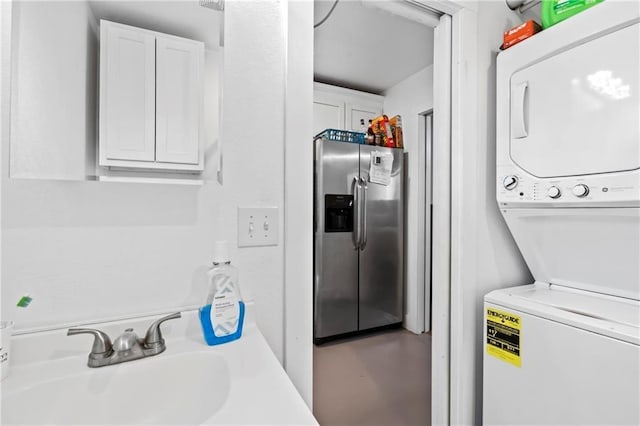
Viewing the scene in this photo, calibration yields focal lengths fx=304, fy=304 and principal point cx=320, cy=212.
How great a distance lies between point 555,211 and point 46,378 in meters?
1.51

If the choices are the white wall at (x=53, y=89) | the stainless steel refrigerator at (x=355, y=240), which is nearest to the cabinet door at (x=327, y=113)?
the stainless steel refrigerator at (x=355, y=240)

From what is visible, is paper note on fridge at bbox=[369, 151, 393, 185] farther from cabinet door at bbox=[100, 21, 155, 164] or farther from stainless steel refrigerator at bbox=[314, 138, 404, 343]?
cabinet door at bbox=[100, 21, 155, 164]

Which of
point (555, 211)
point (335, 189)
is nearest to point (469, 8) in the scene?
point (555, 211)

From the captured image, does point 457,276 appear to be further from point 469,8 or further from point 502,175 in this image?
point 469,8

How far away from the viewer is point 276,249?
36.5 inches

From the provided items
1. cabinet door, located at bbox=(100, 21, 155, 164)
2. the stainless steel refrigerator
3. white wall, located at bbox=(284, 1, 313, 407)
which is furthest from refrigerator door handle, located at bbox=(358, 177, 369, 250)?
cabinet door, located at bbox=(100, 21, 155, 164)

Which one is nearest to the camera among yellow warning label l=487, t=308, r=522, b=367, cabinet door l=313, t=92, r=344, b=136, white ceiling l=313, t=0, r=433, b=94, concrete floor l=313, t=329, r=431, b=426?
yellow warning label l=487, t=308, r=522, b=367

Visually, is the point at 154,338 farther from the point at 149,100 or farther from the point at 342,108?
the point at 342,108

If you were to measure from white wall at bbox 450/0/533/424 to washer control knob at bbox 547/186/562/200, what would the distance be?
28cm

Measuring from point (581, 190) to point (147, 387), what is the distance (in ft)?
4.32

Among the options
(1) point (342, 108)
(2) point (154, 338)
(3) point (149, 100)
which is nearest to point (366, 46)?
(1) point (342, 108)

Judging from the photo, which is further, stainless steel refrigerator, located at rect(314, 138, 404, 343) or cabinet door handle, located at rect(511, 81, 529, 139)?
stainless steel refrigerator, located at rect(314, 138, 404, 343)

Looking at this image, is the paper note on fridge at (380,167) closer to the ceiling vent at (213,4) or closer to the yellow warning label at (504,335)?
the yellow warning label at (504,335)

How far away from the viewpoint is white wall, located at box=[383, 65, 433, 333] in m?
2.99
